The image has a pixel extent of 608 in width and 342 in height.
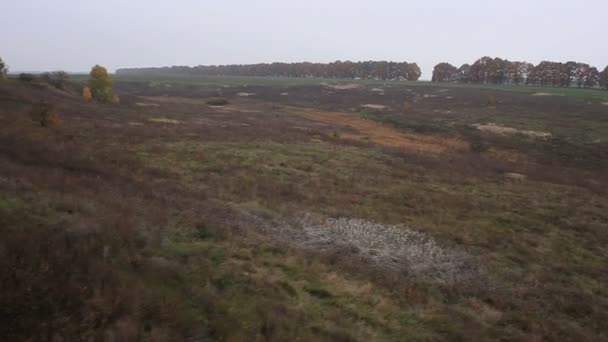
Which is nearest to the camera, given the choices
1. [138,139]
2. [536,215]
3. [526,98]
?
[536,215]

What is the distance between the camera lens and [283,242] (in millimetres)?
11602

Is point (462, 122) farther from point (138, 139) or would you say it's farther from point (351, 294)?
point (351, 294)

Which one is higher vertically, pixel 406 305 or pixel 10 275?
pixel 10 275

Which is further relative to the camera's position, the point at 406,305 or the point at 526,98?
the point at 526,98

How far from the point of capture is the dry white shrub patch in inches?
439

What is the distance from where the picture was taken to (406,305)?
8.97 metres

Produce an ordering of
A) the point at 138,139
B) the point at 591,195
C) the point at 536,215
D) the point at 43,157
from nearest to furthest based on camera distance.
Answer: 1. the point at 43,157
2. the point at 536,215
3. the point at 591,195
4. the point at 138,139

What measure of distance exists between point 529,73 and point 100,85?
117 m

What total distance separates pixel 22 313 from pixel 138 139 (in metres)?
23.4

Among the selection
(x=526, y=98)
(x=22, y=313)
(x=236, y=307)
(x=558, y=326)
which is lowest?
(x=558, y=326)

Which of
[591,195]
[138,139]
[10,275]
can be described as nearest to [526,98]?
[591,195]

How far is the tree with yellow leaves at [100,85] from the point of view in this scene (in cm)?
5412

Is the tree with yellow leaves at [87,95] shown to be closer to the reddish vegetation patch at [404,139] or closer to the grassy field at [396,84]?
the reddish vegetation patch at [404,139]

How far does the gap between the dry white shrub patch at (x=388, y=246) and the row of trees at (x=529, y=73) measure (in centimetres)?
11739
